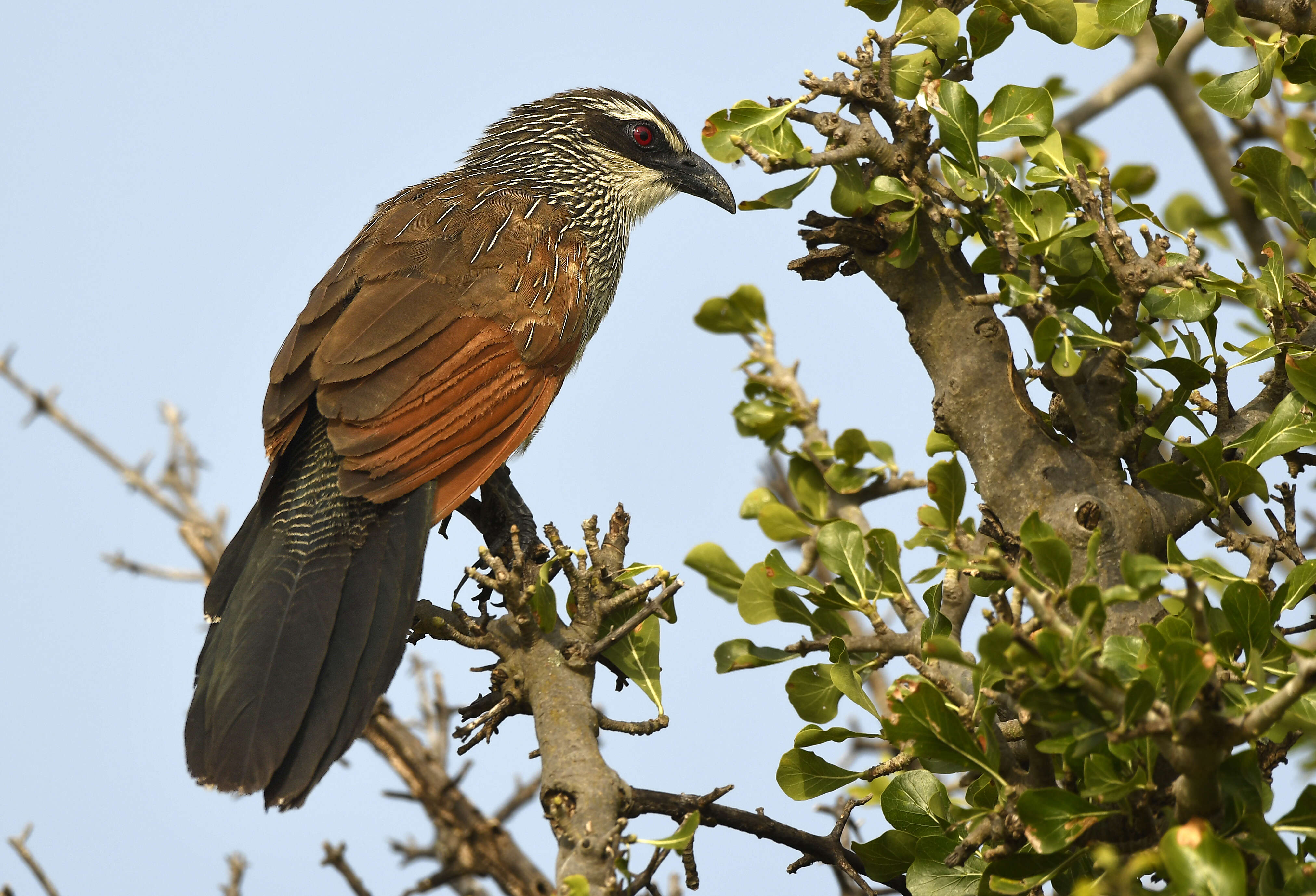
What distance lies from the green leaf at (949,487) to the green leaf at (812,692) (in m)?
0.34

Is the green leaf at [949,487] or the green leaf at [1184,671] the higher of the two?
the green leaf at [949,487]

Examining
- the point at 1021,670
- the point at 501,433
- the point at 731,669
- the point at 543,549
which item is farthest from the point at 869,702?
the point at 501,433

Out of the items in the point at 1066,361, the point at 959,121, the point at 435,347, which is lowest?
the point at 1066,361

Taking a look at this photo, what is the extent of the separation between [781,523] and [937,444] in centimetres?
42

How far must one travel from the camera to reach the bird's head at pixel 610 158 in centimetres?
423

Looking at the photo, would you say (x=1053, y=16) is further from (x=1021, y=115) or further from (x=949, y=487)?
(x=949, y=487)

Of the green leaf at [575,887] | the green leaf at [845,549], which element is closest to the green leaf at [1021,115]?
the green leaf at [845,549]

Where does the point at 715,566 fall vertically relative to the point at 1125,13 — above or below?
below

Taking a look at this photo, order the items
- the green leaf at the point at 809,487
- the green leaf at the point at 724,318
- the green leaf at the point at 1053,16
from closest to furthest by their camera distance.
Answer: the green leaf at the point at 1053,16, the green leaf at the point at 809,487, the green leaf at the point at 724,318

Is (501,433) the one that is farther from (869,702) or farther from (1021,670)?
(1021,670)

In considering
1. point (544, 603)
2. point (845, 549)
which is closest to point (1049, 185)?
point (845, 549)

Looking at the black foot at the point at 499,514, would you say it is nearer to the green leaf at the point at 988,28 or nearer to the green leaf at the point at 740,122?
the green leaf at the point at 740,122

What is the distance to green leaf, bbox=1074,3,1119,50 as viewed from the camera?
2.12 metres

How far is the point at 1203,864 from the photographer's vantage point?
119 centimetres
